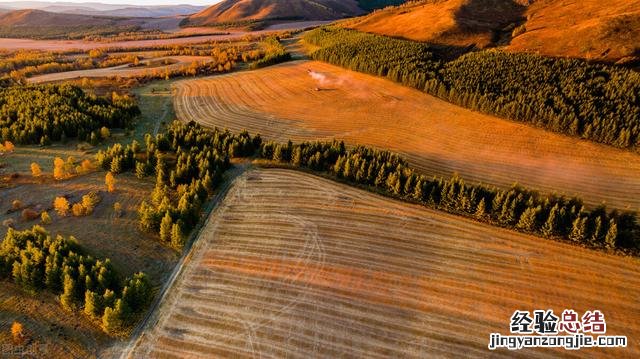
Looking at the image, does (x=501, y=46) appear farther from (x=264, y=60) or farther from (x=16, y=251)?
(x=16, y=251)

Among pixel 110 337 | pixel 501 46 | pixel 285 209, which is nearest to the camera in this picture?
pixel 110 337

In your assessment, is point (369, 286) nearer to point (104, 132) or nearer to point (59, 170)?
point (59, 170)

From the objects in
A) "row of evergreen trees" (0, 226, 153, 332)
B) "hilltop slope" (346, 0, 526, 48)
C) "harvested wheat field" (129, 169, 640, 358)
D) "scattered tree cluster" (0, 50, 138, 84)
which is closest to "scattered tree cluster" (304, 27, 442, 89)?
"hilltop slope" (346, 0, 526, 48)

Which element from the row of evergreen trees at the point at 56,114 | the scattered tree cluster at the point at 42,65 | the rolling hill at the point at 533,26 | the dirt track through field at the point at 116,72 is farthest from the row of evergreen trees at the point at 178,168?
the scattered tree cluster at the point at 42,65

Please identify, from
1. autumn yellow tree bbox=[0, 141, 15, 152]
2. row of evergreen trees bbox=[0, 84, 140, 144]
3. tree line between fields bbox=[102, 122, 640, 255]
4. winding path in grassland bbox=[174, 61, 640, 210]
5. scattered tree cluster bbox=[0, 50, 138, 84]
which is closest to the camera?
tree line between fields bbox=[102, 122, 640, 255]

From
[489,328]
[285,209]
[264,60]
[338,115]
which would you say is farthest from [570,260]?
[264,60]

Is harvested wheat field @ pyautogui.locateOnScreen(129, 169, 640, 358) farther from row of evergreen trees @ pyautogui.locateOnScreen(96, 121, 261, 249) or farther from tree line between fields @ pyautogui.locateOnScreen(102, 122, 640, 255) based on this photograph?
row of evergreen trees @ pyautogui.locateOnScreen(96, 121, 261, 249)

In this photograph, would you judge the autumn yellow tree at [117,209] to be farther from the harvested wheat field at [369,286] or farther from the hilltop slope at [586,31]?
the hilltop slope at [586,31]
